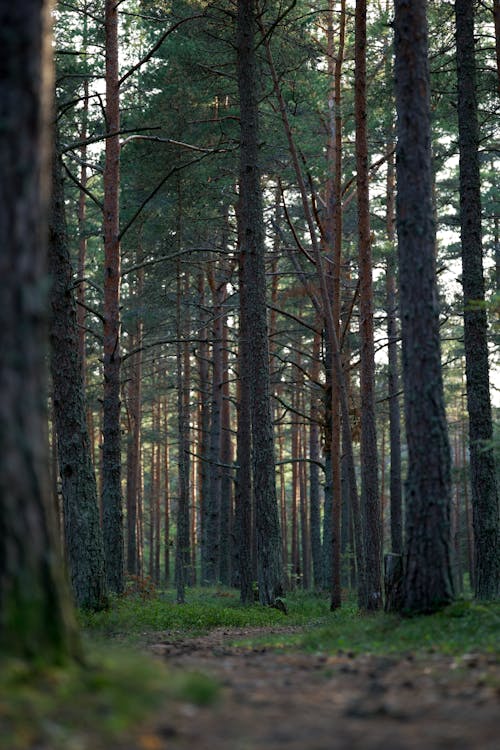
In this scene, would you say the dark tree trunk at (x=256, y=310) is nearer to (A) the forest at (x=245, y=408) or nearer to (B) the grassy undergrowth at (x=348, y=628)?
(A) the forest at (x=245, y=408)

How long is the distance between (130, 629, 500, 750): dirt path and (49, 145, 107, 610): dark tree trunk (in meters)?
5.19

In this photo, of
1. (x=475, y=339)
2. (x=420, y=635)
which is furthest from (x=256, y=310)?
(x=420, y=635)

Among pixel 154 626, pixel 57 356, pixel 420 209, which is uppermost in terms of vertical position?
pixel 420 209

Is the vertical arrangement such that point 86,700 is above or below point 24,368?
below

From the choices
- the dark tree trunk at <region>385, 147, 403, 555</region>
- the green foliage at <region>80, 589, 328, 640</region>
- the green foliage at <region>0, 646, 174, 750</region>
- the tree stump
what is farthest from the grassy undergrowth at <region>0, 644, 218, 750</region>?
the dark tree trunk at <region>385, 147, 403, 555</region>

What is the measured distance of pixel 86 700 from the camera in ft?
13.6

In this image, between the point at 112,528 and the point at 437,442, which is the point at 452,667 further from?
the point at 112,528

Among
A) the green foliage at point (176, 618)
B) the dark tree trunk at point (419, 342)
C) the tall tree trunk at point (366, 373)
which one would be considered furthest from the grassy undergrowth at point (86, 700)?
the tall tree trunk at point (366, 373)

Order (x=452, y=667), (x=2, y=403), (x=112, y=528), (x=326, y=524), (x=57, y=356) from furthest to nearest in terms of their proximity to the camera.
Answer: (x=326, y=524), (x=112, y=528), (x=57, y=356), (x=452, y=667), (x=2, y=403)

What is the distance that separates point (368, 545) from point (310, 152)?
1171 centimetres

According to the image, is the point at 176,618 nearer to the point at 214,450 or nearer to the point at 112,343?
the point at 112,343

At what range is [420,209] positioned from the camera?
368 inches

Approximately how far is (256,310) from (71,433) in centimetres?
540

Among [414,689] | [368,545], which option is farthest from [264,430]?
[414,689]
